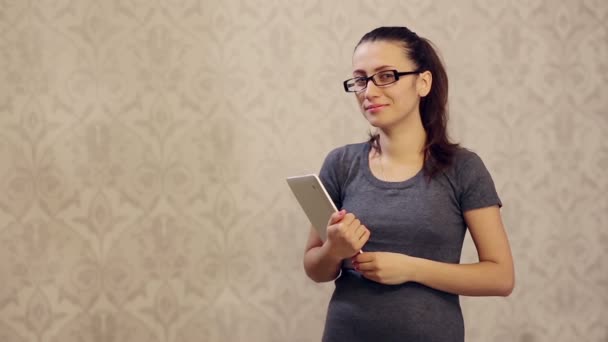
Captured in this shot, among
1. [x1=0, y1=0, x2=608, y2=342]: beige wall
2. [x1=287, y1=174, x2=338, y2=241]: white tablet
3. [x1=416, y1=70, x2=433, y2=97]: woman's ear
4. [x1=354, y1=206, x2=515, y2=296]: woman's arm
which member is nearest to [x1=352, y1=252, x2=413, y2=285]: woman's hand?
[x1=354, y1=206, x2=515, y2=296]: woman's arm

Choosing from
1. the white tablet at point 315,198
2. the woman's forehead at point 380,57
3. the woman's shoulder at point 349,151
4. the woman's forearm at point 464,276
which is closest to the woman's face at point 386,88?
the woman's forehead at point 380,57

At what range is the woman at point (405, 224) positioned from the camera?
1453mm

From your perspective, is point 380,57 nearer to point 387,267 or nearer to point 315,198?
point 315,198

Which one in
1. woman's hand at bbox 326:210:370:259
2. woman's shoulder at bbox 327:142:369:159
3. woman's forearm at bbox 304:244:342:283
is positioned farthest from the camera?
woman's shoulder at bbox 327:142:369:159

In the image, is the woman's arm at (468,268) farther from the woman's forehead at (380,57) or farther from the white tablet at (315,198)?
the woman's forehead at (380,57)

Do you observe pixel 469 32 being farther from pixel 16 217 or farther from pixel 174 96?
pixel 16 217

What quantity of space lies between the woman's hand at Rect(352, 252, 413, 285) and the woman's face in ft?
0.99

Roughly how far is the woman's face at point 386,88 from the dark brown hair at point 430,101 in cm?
2

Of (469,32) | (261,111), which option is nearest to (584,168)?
(469,32)

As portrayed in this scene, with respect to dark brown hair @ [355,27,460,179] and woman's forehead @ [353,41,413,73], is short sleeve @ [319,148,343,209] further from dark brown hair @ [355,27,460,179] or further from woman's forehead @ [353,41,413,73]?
woman's forehead @ [353,41,413,73]

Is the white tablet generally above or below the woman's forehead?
below

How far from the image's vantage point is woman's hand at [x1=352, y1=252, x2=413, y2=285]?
1432 millimetres

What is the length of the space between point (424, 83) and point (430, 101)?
0.06 metres

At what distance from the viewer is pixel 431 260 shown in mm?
1484
